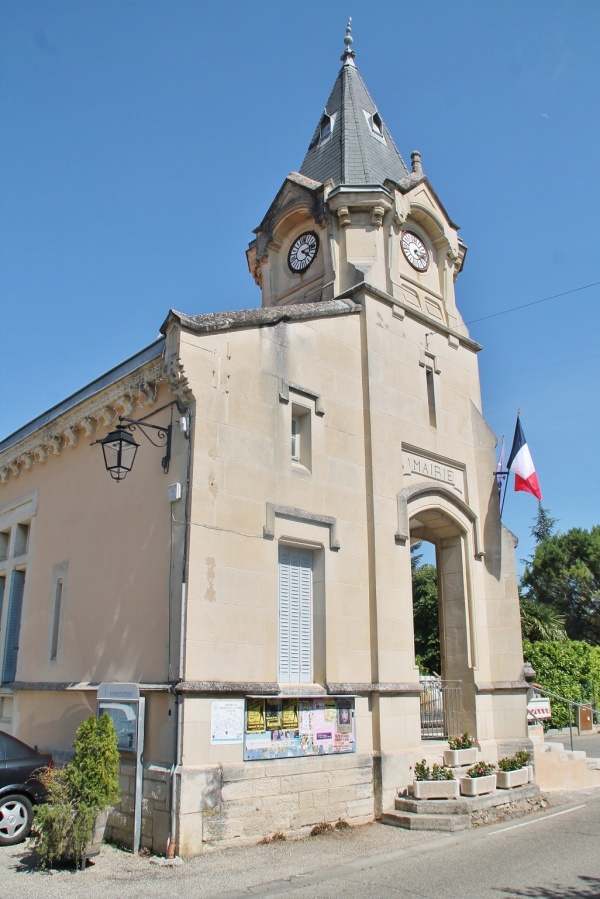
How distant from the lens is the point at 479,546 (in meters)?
15.2

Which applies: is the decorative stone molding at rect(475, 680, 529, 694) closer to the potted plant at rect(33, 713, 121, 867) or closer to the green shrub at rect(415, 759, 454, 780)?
the green shrub at rect(415, 759, 454, 780)

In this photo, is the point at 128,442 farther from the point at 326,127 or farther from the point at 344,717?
the point at 326,127

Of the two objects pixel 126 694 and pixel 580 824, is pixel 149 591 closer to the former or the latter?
pixel 126 694

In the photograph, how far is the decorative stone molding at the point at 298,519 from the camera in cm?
1109

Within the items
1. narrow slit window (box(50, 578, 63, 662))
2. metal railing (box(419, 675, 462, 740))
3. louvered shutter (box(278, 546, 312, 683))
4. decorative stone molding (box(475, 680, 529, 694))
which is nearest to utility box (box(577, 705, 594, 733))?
metal railing (box(419, 675, 462, 740))

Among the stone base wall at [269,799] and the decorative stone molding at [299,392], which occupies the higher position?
the decorative stone molding at [299,392]

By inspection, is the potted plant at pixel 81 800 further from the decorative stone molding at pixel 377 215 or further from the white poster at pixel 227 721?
the decorative stone molding at pixel 377 215

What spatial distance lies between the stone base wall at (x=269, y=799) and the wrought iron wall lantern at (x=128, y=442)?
4312 millimetres

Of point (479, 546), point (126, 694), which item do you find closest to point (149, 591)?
point (126, 694)

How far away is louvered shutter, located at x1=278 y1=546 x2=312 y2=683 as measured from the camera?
11.4m

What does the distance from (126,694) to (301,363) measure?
593 cm

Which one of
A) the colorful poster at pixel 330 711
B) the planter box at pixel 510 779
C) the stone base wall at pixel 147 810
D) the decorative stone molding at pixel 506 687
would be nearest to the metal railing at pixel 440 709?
the decorative stone molding at pixel 506 687

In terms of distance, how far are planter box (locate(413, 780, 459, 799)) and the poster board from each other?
3.88 ft

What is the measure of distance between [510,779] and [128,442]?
8519 mm
